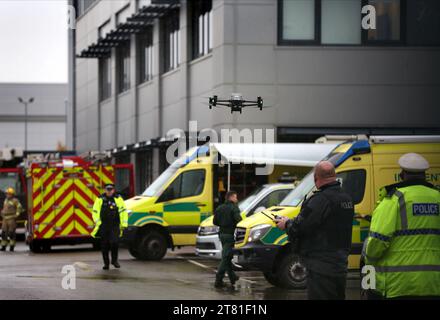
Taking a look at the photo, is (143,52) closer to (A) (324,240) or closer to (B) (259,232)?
(B) (259,232)

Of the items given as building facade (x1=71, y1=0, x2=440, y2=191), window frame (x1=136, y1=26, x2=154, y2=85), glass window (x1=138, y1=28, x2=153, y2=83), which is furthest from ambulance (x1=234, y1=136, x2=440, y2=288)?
window frame (x1=136, y1=26, x2=154, y2=85)

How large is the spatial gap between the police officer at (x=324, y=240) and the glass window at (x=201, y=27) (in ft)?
77.1

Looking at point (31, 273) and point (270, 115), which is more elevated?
point (270, 115)

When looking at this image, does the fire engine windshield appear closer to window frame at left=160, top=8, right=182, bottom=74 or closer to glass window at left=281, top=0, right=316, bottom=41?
window frame at left=160, top=8, right=182, bottom=74

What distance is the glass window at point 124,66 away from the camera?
145 feet

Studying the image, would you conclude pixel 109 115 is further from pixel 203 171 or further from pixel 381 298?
pixel 381 298

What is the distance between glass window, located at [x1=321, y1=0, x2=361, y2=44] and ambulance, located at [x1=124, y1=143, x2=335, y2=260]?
Answer: 815cm

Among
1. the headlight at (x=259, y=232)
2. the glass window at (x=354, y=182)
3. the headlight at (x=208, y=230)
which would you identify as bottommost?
the headlight at (x=208, y=230)

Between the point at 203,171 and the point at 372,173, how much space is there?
7778mm

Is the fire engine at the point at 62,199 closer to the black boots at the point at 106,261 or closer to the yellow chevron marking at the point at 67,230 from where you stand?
the yellow chevron marking at the point at 67,230

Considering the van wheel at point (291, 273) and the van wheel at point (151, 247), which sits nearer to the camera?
the van wheel at point (291, 273)

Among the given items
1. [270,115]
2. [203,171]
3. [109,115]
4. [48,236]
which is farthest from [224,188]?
[109,115]

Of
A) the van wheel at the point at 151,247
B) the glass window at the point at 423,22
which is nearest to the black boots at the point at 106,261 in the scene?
the van wheel at the point at 151,247

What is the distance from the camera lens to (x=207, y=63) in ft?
105
